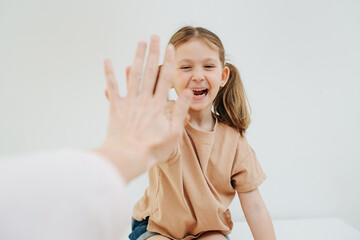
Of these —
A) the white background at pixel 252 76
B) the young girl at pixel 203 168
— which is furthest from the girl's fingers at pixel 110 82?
the white background at pixel 252 76

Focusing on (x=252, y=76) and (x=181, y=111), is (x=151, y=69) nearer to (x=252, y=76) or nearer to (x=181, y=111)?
(x=181, y=111)

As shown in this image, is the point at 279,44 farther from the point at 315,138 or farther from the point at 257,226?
the point at 257,226

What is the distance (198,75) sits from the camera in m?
0.85

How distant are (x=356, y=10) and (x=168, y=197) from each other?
1.09m

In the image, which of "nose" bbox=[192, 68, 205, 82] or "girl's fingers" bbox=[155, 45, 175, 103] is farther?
"nose" bbox=[192, 68, 205, 82]

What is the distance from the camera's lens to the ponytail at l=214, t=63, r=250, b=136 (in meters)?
1.02

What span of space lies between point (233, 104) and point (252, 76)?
0.37 metres

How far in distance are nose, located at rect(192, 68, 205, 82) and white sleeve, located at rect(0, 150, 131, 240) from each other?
522 mm

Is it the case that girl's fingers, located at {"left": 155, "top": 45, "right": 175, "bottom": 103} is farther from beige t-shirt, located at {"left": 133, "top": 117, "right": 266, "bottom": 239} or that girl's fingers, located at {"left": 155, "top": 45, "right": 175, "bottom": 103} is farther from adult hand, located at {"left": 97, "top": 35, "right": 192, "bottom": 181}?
beige t-shirt, located at {"left": 133, "top": 117, "right": 266, "bottom": 239}

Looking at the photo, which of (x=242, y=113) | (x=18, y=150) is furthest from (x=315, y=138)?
(x=18, y=150)

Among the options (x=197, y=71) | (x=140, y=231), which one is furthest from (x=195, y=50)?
(x=140, y=231)

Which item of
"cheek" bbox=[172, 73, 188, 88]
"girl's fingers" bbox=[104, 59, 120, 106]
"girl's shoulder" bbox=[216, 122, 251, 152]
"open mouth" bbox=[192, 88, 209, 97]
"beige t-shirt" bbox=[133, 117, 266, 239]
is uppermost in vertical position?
"girl's fingers" bbox=[104, 59, 120, 106]

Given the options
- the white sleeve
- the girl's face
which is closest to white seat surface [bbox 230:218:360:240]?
the girl's face

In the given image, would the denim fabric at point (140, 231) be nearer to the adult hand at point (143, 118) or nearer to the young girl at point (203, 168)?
the young girl at point (203, 168)
